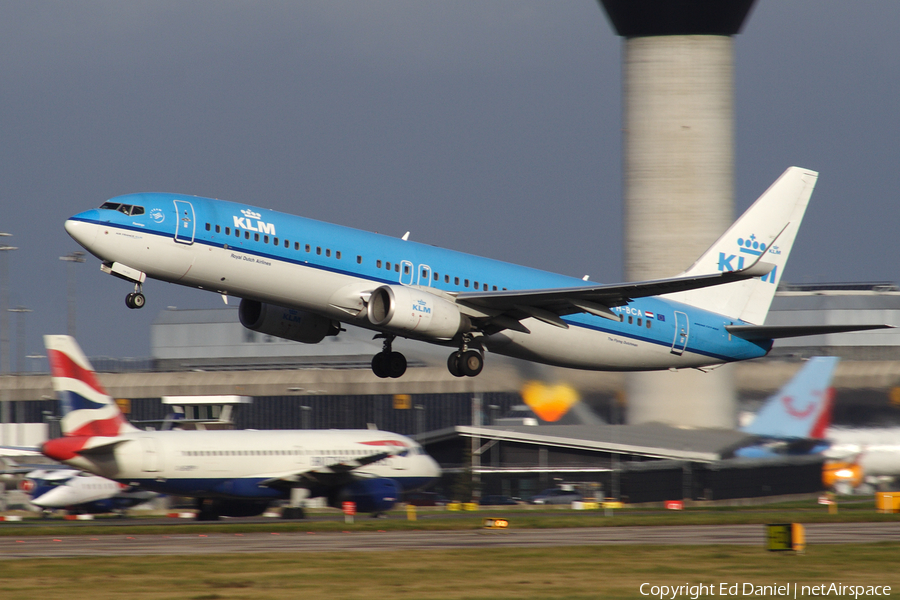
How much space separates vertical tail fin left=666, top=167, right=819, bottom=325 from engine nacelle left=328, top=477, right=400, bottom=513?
51.4 ft

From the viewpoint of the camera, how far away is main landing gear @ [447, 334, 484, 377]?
36.2m

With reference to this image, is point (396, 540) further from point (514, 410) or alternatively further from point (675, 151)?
point (675, 151)

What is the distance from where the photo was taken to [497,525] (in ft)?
146

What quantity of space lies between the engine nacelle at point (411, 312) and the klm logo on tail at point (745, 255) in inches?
601

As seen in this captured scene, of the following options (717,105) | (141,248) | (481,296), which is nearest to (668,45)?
(717,105)

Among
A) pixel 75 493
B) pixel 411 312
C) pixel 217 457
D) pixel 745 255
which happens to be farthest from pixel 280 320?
pixel 75 493

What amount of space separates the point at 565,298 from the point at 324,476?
18322mm

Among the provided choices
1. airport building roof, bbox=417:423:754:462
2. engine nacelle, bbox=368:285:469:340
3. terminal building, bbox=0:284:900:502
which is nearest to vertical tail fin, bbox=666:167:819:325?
terminal building, bbox=0:284:900:502

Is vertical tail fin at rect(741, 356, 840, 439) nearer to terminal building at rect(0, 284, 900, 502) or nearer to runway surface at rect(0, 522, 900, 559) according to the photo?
terminal building at rect(0, 284, 900, 502)

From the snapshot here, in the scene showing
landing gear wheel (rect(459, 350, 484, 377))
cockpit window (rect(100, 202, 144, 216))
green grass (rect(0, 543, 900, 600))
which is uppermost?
cockpit window (rect(100, 202, 144, 216))

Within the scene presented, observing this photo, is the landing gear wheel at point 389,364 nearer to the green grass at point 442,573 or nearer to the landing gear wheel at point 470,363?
the landing gear wheel at point 470,363

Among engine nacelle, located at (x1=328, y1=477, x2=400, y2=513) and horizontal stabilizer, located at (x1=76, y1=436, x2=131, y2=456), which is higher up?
horizontal stabilizer, located at (x1=76, y1=436, x2=131, y2=456)

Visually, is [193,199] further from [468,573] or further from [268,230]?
[468,573]

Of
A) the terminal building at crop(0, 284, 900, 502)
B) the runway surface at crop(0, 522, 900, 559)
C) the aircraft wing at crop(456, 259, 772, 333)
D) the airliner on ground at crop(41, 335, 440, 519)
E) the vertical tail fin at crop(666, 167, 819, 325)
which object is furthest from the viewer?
the terminal building at crop(0, 284, 900, 502)
